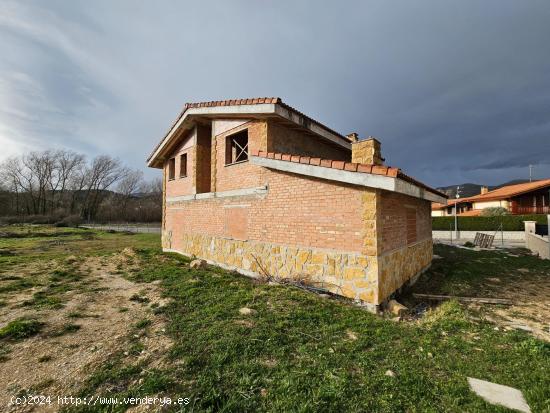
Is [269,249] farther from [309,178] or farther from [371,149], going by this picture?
[371,149]

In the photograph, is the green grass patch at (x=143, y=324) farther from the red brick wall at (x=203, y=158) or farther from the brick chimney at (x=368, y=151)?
the red brick wall at (x=203, y=158)

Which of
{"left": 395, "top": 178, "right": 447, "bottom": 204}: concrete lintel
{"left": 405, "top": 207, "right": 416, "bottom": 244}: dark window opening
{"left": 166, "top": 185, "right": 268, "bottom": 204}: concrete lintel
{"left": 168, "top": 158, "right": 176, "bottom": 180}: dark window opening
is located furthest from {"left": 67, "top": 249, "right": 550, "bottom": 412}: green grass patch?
{"left": 168, "top": 158, "right": 176, "bottom": 180}: dark window opening

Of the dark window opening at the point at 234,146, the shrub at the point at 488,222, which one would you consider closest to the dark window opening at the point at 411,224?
the dark window opening at the point at 234,146

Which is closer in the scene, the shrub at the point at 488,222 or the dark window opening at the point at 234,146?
the dark window opening at the point at 234,146

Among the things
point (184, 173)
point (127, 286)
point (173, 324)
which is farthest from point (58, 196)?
point (173, 324)

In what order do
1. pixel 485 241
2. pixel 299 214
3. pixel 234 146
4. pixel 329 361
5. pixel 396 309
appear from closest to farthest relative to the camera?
pixel 329 361
pixel 396 309
pixel 299 214
pixel 234 146
pixel 485 241

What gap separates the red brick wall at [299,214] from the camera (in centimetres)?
545

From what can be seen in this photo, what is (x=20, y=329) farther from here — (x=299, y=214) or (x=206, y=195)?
(x=206, y=195)

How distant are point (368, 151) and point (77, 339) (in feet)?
22.2

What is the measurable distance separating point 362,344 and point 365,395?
42.6 inches

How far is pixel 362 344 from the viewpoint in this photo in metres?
3.66

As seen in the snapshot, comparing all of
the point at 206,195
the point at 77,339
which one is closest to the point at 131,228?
the point at 206,195

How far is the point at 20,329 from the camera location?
4227 mm

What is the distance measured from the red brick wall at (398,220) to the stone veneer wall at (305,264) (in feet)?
2.31
